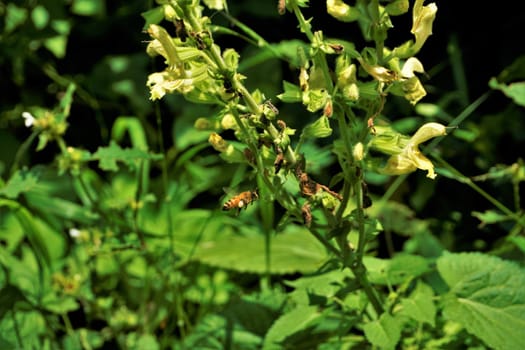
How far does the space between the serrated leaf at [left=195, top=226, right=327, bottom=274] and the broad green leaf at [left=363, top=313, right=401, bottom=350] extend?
463 millimetres

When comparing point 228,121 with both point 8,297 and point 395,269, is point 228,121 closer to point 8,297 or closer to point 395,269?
point 395,269

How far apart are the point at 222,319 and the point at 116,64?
1.58 meters

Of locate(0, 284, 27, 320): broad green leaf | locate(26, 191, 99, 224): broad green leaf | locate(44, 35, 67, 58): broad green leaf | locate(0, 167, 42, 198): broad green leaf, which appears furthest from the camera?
locate(44, 35, 67, 58): broad green leaf

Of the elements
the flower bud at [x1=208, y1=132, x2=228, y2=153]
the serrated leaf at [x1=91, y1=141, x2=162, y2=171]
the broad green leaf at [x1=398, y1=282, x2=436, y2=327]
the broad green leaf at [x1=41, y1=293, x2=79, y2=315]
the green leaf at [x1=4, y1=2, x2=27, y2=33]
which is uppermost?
the green leaf at [x1=4, y1=2, x2=27, y2=33]

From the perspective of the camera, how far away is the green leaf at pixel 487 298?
1344 mm

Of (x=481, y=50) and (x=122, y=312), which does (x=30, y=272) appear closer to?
(x=122, y=312)

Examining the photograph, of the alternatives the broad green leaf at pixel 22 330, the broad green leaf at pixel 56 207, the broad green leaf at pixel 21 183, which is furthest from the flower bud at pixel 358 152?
the broad green leaf at pixel 56 207

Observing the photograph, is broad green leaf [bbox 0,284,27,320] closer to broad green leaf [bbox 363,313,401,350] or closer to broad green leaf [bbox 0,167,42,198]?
broad green leaf [bbox 0,167,42,198]

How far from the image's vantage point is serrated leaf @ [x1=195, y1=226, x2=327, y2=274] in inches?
73.7

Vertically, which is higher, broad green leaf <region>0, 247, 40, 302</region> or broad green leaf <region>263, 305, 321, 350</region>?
broad green leaf <region>263, 305, 321, 350</region>

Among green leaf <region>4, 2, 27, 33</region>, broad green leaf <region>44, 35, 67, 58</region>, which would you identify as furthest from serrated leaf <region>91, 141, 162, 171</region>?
broad green leaf <region>44, 35, 67, 58</region>

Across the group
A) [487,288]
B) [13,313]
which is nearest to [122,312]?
[13,313]

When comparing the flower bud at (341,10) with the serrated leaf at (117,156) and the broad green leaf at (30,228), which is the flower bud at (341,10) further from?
the broad green leaf at (30,228)

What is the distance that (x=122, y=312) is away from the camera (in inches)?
75.9
